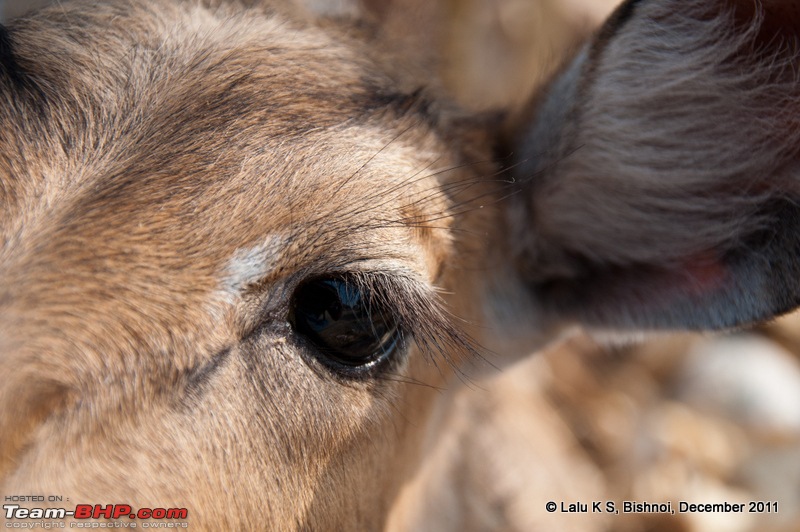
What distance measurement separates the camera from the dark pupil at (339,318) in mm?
2486

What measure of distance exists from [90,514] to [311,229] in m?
0.96

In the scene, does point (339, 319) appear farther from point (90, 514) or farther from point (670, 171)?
point (670, 171)

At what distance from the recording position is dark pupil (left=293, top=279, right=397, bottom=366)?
2486 millimetres

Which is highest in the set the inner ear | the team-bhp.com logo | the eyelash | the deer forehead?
the inner ear

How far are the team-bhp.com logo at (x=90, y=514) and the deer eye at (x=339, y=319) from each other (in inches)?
24.6

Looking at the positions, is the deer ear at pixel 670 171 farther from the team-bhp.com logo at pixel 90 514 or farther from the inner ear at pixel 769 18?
the team-bhp.com logo at pixel 90 514

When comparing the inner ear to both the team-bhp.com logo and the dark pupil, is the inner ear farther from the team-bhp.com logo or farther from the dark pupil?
the team-bhp.com logo

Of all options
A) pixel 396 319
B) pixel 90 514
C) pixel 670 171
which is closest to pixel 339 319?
pixel 396 319

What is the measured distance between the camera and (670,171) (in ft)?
9.57

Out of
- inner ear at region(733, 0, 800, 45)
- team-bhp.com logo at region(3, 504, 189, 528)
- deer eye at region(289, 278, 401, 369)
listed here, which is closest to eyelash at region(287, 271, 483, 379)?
deer eye at region(289, 278, 401, 369)

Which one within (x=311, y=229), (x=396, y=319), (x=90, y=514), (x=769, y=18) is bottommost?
(x=90, y=514)

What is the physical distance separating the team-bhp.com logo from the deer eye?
0.62 m

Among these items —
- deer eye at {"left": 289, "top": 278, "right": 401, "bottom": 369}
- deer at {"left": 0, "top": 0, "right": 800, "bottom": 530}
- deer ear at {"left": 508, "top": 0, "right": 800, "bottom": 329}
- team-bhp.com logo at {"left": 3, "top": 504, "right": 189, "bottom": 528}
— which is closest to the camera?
team-bhp.com logo at {"left": 3, "top": 504, "right": 189, "bottom": 528}

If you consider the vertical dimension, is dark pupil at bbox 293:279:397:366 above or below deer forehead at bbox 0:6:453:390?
below
